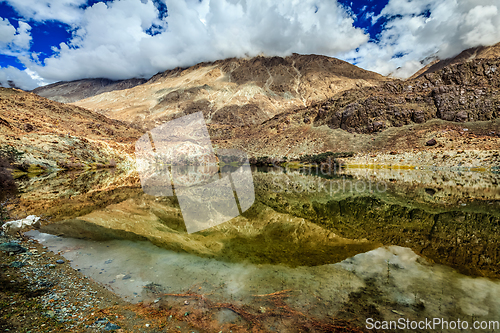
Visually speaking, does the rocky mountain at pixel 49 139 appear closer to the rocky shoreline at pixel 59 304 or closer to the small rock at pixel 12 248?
the small rock at pixel 12 248

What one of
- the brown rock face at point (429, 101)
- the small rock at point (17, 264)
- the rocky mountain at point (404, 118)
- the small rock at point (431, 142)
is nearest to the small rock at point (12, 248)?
the small rock at point (17, 264)

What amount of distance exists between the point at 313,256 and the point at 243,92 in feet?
471

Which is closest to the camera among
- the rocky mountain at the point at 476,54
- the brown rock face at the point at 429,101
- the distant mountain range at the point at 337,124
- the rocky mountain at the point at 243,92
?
the distant mountain range at the point at 337,124

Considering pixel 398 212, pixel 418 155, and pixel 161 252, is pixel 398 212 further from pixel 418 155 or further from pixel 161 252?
pixel 418 155

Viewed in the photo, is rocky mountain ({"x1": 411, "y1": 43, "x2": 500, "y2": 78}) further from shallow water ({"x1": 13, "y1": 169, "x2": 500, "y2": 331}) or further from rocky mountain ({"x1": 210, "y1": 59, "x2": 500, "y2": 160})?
shallow water ({"x1": 13, "y1": 169, "x2": 500, "y2": 331})

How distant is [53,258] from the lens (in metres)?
5.62

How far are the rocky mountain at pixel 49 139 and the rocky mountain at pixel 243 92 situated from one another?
177 ft

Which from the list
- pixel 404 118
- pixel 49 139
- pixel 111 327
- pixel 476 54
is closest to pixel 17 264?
pixel 111 327

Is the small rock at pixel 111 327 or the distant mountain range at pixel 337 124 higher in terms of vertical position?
the distant mountain range at pixel 337 124

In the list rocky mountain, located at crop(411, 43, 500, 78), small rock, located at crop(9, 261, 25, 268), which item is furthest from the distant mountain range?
rocky mountain, located at crop(411, 43, 500, 78)

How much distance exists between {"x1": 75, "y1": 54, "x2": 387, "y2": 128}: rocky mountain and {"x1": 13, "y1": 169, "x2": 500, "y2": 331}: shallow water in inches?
4371

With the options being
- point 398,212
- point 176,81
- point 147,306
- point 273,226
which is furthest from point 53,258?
point 176,81

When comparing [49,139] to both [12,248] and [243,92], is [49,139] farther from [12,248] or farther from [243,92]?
[243,92]

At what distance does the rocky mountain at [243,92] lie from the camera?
126312mm
